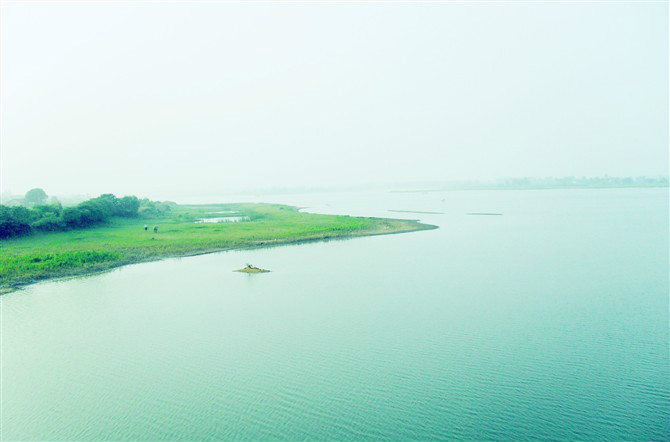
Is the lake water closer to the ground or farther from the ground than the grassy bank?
closer to the ground

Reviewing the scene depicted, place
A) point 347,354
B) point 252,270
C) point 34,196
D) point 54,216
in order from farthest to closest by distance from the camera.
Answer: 1. point 34,196
2. point 54,216
3. point 252,270
4. point 347,354

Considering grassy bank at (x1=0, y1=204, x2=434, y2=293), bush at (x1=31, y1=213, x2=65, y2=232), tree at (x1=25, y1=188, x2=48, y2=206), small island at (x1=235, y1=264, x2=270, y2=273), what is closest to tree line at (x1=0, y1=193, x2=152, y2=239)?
bush at (x1=31, y1=213, x2=65, y2=232)

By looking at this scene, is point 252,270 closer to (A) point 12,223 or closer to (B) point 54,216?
(A) point 12,223

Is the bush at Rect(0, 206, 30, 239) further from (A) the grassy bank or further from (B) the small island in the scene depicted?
(B) the small island

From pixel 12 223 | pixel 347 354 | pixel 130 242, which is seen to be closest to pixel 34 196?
pixel 12 223

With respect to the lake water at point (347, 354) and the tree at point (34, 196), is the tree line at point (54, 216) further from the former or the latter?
the tree at point (34, 196)

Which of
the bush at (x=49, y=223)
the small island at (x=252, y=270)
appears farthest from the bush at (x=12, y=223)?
the small island at (x=252, y=270)
